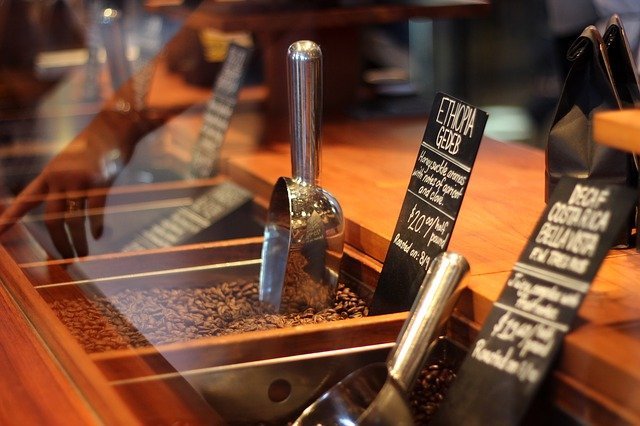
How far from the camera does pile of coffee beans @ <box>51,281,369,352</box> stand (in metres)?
1.21

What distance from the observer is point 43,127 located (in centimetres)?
280

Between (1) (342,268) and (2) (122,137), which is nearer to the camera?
(1) (342,268)

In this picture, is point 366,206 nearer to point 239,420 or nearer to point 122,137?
point 239,420

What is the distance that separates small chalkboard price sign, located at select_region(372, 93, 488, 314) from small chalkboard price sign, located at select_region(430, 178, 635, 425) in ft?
0.69

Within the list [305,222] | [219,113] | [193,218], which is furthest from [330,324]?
[219,113]

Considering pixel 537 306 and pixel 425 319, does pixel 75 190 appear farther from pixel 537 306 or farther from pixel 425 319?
pixel 537 306

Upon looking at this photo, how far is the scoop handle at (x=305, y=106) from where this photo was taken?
1399 millimetres

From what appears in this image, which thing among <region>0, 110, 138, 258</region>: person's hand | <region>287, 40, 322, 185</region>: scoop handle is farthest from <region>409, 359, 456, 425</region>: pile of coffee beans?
<region>0, 110, 138, 258</region>: person's hand

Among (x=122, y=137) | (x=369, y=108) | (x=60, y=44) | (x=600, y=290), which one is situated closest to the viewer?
(x=600, y=290)

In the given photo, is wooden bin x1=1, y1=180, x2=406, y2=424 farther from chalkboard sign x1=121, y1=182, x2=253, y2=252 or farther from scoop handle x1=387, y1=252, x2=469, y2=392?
chalkboard sign x1=121, y1=182, x2=253, y2=252

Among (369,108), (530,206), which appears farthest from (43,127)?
(530,206)

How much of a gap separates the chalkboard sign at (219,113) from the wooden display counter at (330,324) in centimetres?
16

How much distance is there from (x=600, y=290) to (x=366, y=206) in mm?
591

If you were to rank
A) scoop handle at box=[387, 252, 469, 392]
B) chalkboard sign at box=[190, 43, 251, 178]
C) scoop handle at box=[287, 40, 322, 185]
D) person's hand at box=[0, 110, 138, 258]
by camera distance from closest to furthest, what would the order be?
scoop handle at box=[387, 252, 469, 392] < scoop handle at box=[287, 40, 322, 185] < person's hand at box=[0, 110, 138, 258] < chalkboard sign at box=[190, 43, 251, 178]
